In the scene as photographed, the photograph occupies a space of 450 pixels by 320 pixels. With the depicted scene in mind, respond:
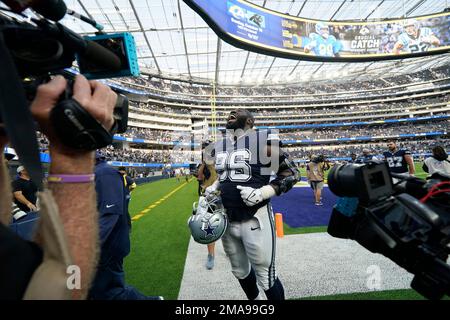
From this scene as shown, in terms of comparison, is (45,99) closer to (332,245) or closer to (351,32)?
(332,245)

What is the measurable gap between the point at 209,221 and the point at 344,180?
1.86m

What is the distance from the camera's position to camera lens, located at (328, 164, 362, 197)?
0.85 metres

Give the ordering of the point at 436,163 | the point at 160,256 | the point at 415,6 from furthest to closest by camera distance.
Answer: the point at 415,6
the point at 436,163
the point at 160,256

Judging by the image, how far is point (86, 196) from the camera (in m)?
0.65

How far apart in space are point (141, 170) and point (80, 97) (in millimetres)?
41790

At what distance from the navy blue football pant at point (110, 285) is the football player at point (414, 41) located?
18.2m

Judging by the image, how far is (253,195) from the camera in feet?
7.51

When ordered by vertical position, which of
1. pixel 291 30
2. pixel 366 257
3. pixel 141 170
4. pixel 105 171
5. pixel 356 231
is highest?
pixel 291 30

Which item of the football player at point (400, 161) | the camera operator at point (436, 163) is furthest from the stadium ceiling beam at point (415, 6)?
the camera operator at point (436, 163)

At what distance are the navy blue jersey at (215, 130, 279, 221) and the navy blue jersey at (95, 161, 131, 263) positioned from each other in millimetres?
1038

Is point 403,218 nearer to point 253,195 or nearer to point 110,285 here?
point 253,195

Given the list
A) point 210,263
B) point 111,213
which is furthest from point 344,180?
point 210,263

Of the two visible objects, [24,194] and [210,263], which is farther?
[24,194]

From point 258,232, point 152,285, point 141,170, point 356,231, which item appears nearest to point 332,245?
point 258,232
